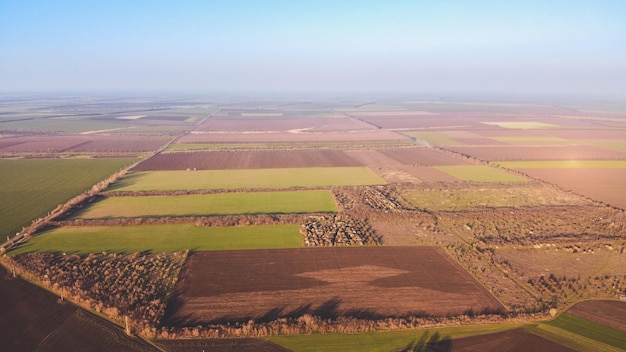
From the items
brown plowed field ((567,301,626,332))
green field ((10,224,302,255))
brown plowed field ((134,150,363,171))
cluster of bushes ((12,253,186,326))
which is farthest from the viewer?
brown plowed field ((134,150,363,171))

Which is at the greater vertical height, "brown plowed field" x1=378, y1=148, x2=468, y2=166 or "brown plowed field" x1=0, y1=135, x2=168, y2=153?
"brown plowed field" x1=0, y1=135, x2=168, y2=153

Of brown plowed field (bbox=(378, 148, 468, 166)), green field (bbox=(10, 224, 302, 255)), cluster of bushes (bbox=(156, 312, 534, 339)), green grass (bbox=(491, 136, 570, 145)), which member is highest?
green grass (bbox=(491, 136, 570, 145))

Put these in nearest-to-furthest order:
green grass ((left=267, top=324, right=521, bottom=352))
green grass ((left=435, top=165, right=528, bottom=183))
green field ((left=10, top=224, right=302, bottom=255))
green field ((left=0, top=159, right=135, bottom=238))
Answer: green grass ((left=267, top=324, right=521, bottom=352)), green field ((left=10, top=224, right=302, bottom=255)), green field ((left=0, top=159, right=135, bottom=238)), green grass ((left=435, top=165, right=528, bottom=183))

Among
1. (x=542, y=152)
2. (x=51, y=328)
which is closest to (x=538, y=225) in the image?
(x=51, y=328)

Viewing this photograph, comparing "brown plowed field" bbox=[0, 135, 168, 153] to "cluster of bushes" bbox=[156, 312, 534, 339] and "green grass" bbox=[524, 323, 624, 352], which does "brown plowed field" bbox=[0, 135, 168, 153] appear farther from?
"green grass" bbox=[524, 323, 624, 352]

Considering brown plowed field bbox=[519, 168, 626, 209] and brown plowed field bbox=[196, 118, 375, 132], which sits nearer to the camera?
brown plowed field bbox=[519, 168, 626, 209]

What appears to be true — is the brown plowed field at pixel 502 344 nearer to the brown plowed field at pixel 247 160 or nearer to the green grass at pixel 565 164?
the brown plowed field at pixel 247 160

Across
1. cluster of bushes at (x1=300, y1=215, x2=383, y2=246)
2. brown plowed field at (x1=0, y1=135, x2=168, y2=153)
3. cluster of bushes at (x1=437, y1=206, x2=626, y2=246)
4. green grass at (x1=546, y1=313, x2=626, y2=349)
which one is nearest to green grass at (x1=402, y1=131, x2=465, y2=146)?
cluster of bushes at (x1=437, y1=206, x2=626, y2=246)
